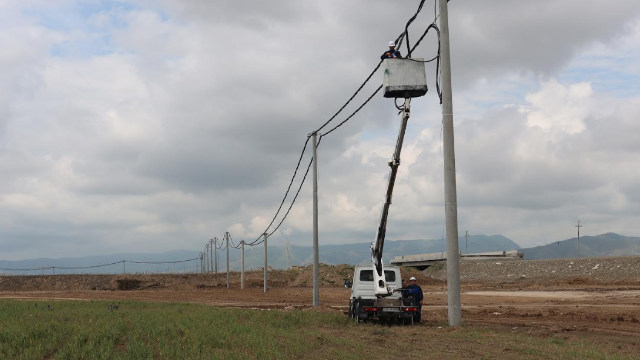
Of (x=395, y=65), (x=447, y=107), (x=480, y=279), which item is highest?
(x=395, y=65)

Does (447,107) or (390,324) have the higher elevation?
(447,107)

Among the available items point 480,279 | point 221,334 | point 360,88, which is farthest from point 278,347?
point 480,279

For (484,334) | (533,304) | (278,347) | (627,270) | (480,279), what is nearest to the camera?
(278,347)

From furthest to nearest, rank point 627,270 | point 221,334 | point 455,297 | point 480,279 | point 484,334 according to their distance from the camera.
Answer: point 480,279 < point 627,270 < point 455,297 < point 484,334 < point 221,334

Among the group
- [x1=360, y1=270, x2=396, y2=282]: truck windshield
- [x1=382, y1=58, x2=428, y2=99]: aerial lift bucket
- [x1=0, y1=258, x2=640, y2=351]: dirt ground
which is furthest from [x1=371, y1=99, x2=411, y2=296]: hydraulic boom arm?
[x1=0, y1=258, x2=640, y2=351]: dirt ground

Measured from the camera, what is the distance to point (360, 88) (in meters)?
25.0

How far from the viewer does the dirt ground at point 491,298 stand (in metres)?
22.4

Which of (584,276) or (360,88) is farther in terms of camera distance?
(584,276)

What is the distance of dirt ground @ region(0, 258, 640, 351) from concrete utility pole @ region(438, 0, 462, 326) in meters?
2.29

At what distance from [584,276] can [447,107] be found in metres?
41.4

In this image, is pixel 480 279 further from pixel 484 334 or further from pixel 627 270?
pixel 484 334

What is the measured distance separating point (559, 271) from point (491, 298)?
77.0ft

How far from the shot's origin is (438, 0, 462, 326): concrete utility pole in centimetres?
1995

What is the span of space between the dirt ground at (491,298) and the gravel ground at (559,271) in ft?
2.35
